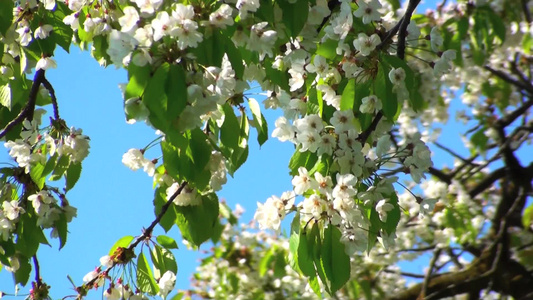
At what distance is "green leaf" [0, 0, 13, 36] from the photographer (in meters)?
2.45

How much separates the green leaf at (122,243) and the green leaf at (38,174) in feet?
1.29

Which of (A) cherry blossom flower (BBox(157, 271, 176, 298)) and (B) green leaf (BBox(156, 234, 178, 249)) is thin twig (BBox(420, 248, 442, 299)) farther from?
(A) cherry blossom flower (BBox(157, 271, 176, 298))

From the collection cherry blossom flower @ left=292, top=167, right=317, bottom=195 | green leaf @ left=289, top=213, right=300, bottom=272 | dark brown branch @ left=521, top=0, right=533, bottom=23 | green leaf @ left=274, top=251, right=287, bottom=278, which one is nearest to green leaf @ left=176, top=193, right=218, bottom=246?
green leaf @ left=289, top=213, right=300, bottom=272

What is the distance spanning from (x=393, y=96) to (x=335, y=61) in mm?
264

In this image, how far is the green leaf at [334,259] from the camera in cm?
200

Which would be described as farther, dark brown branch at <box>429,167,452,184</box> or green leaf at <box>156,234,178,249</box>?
dark brown branch at <box>429,167,452,184</box>

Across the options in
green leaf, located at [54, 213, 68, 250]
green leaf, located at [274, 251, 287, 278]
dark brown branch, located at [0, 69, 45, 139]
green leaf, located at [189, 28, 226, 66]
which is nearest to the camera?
green leaf, located at [189, 28, 226, 66]

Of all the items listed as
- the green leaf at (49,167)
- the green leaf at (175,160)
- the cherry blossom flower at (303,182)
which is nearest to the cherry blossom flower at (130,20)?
the green leaf at (175,160)

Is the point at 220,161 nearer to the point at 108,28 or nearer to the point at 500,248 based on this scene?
the point at 108,28

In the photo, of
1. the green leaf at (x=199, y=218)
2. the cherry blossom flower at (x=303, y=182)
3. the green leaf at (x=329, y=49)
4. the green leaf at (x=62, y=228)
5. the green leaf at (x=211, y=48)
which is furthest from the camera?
the green leaf at (x=62, y=228)

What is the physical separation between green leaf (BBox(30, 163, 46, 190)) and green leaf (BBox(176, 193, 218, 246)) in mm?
521

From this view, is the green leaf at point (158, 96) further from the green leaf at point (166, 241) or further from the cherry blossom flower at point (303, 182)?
the green leaf at point (166, 241)

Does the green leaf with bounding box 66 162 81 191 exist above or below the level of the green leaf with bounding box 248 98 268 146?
above

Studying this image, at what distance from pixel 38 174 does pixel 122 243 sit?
0.42 metres
